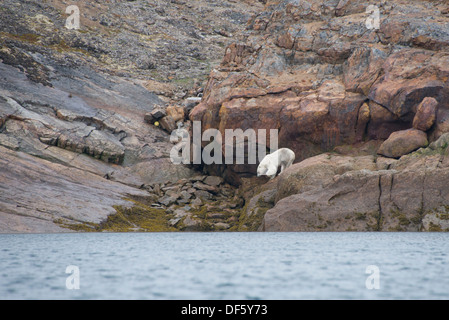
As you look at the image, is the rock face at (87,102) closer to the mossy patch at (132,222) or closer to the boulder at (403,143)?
the mossy patch at (132,222)

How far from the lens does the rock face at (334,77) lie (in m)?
28.0

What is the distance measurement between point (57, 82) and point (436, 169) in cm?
3870

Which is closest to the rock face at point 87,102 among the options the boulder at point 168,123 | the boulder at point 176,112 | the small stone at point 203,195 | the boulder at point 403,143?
the boulder at point 176,112

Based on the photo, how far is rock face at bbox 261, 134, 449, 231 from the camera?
21.3 metres

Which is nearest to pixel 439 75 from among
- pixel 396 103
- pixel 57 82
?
pixel 396 103

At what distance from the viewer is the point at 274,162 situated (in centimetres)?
2998

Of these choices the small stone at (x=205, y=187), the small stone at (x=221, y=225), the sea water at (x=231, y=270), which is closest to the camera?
the sea water at (x=231, y=270)

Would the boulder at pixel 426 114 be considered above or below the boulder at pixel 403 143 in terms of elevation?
above

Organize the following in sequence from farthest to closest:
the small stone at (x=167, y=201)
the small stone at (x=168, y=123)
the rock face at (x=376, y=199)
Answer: the small stone at (x=168, y=123)
the small stone at (x=167, y=201)
the rock face at (x=376, y=199)

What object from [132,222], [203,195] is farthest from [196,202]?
[132,222]

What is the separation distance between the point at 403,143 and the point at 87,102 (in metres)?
31.9

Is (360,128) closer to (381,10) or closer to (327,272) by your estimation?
(381,10)

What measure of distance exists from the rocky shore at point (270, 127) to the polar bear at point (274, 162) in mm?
954

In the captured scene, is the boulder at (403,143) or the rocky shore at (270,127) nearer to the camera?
the rocky shore at (270,127)
